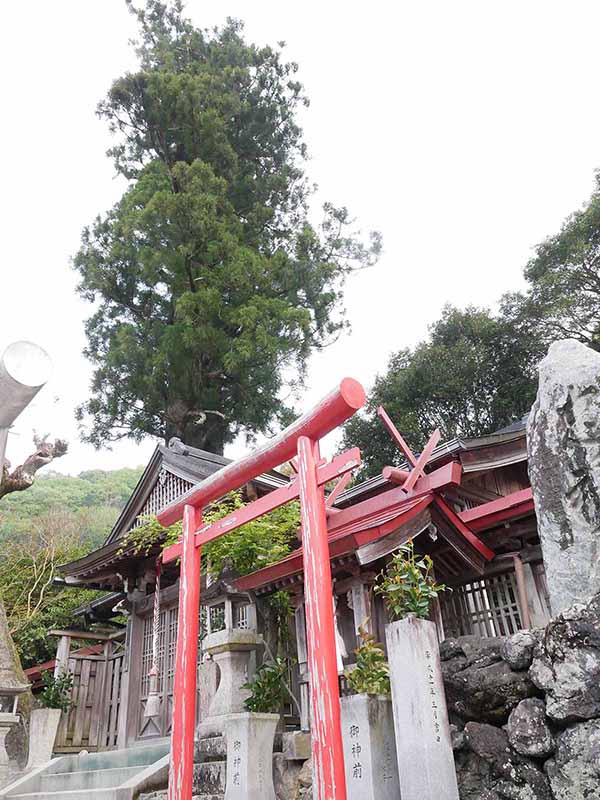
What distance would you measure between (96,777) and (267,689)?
153 inches

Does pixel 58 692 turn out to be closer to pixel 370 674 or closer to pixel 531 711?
pixel 370 674

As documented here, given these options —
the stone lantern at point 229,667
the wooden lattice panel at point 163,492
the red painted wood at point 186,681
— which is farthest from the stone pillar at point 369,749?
the wooden lattice panel at point 163,492

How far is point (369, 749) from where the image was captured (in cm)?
524

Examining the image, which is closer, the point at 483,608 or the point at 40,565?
the point at 483,608

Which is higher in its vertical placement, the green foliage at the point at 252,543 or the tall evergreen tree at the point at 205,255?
the tall evergreen tree at the point at 205,255

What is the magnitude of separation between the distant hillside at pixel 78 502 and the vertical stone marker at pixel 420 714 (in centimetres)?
2273

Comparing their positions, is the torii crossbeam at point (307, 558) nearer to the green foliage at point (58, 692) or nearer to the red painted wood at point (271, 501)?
the red painted wood at point (271, 501)

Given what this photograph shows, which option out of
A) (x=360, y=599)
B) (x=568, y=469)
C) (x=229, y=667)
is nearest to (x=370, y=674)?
(x=360, y=599)

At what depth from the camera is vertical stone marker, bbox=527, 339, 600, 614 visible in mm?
5309

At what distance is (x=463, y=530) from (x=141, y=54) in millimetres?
26826

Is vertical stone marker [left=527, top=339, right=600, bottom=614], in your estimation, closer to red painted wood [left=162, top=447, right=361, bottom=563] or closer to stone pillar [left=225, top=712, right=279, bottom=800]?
red painted wood [left=162, top=447, right=361, bottom=563]

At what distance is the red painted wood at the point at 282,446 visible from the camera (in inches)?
213

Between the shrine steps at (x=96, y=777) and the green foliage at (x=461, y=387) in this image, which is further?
the green foliage at (x=461, y=387)

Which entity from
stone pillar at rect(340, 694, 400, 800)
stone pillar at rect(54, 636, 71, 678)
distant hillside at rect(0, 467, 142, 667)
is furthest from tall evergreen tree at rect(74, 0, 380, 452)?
stone pillar at rect(340, 694, 400, 800)
